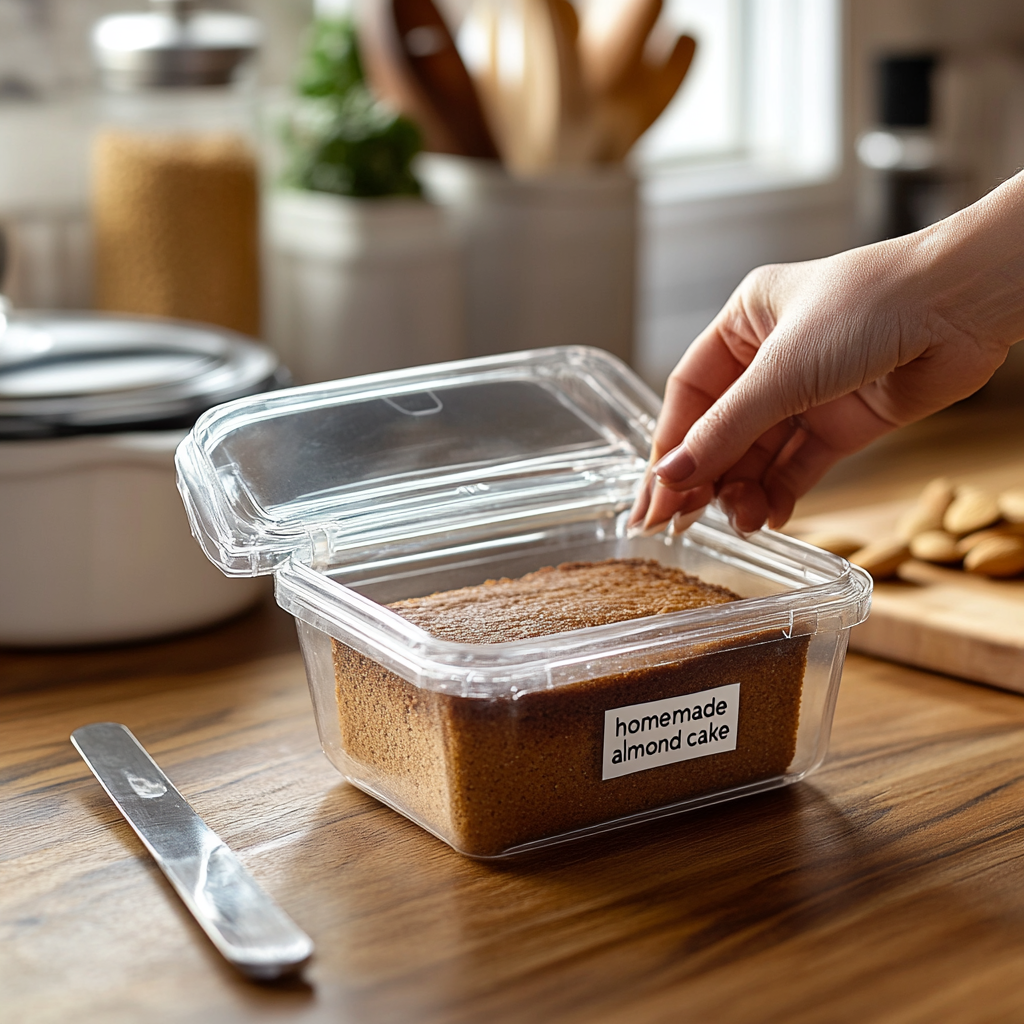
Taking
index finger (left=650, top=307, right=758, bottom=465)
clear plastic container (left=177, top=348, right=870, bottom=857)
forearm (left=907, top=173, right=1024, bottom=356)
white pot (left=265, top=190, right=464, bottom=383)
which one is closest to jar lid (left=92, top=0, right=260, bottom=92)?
white pot (left=265, top=190, right=464, bottom=383)

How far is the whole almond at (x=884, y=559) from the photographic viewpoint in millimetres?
928

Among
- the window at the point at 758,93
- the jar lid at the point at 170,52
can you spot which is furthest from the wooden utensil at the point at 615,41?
the window at the point at 758,93

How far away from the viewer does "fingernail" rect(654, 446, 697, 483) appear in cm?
69

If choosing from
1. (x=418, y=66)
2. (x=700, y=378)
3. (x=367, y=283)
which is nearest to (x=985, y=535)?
(x=700, y=378)

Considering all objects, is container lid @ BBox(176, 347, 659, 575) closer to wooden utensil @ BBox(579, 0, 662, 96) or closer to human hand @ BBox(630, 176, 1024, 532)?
human hand @ BBox(630, 176, 1024, 532)

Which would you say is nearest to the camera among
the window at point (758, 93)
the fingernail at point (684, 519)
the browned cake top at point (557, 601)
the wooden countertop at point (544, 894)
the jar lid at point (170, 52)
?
the wooden countertop at point (544, 894)

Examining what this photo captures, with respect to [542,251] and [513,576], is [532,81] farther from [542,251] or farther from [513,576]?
[513,576]

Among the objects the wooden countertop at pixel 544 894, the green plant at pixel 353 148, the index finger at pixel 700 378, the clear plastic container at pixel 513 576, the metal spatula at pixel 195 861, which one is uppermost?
the green plant at pixel 353 148

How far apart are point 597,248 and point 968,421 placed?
48 centimetres

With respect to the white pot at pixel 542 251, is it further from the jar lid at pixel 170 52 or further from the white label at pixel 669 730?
the white label at pixel 669 730

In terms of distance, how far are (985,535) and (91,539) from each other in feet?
1.95

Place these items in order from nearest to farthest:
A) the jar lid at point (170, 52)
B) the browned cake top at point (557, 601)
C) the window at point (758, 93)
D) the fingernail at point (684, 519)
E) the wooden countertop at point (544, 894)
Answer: the wooden countertop at point (544, 894) < the browned cake top at point (557, 601) < the fingernail at point (684, 519) < the jar lid at point (170, 52) < the window at point (758, 93)

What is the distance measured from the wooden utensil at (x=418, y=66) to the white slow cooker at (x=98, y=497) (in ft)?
1.41

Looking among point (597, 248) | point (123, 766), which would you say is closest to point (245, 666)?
point (123, 766)
